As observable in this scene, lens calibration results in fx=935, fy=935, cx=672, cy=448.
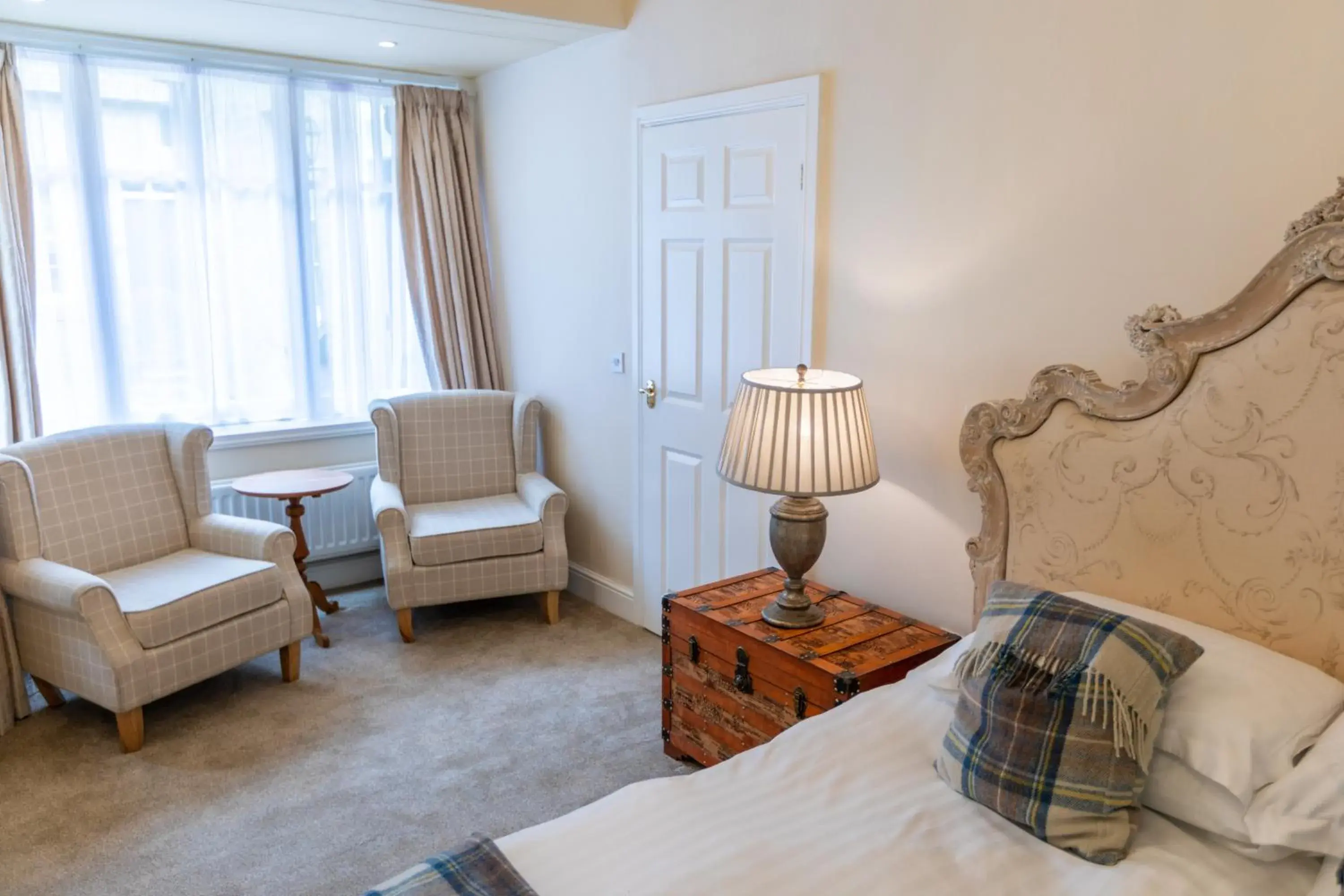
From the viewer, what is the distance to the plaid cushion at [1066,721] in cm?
156

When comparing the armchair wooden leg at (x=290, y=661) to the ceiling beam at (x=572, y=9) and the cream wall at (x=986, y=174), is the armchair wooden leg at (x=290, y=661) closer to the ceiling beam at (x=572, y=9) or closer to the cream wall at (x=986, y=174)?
the cream wall at (x=986, y=174)

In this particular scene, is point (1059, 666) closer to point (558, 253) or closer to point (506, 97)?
point (558, 253)

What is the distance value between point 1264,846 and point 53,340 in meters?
4.28

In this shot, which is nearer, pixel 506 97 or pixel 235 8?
pixel 235 8

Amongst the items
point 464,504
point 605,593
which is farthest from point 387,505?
point 605,593

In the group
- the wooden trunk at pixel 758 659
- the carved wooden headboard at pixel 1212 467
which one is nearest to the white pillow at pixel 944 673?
the wooden trunk at pixel 758 659

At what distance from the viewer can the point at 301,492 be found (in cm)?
388

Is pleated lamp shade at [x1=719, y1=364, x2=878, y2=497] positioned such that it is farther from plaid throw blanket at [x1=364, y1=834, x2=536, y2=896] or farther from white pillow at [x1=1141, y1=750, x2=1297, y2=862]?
plaid throw blanket at [x1=364, y1=834, x2=536, y2=896]

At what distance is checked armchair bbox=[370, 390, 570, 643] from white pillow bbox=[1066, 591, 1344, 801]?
109 inches

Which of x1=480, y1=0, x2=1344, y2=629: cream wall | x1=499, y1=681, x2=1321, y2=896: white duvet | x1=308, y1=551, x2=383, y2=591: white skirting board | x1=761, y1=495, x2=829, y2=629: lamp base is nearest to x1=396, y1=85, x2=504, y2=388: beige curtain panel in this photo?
x1=308, y1=551, x2=383, y2=591: white skirting board

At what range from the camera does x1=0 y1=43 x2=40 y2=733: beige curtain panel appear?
3.55m

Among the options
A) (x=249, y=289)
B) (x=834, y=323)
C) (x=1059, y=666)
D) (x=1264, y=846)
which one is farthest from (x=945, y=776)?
(x=249, y=289)

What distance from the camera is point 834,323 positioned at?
115 inches

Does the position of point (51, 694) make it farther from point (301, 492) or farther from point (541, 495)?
point (541, 495)
